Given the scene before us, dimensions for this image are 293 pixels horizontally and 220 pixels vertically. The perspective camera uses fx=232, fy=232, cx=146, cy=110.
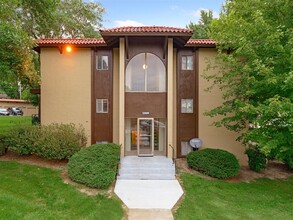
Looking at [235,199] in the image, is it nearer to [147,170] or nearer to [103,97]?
[147,170]

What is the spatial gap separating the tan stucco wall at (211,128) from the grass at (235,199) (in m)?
3.10

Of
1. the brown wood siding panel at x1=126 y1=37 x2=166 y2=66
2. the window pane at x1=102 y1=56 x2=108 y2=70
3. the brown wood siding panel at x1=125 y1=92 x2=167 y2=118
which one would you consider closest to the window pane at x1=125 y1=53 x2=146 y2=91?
the brown wood siding panel at x1=126 y1=37 x2=166 y2=66

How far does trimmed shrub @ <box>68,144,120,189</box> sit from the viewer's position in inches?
394

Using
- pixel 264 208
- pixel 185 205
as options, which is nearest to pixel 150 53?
pixel 185 205

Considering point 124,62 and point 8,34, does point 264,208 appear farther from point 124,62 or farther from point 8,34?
point 8,34

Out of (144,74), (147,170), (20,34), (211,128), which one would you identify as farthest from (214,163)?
(20,34)

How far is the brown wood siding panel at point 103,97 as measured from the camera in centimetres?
1522

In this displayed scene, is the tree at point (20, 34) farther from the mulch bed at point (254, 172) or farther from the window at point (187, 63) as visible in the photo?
the mulch bed at point (254, 172)

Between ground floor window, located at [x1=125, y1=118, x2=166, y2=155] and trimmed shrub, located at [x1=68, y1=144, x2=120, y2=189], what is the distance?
2.58m

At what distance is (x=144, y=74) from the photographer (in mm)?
14273

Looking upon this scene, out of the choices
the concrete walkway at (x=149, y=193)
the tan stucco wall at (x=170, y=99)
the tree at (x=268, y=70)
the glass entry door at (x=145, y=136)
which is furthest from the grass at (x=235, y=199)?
the glass entry door at (x=145, y=136)

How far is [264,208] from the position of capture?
9281 millimetres

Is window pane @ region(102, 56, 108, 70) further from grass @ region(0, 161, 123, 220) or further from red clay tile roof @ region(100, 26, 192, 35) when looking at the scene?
grass @ region(0, 161, 123, 220)

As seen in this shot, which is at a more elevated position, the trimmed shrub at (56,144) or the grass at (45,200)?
the trimmed shrub at (56,144)
